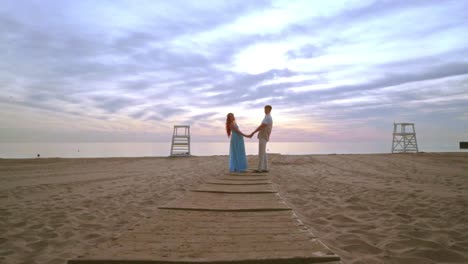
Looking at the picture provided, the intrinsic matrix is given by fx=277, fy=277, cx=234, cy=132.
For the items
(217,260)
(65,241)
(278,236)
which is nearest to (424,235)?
(278,236)

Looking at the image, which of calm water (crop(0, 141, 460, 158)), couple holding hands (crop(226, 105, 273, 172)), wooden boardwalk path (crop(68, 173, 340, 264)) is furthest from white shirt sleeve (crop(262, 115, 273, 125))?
calm water (crop(0, 141, 460, 158))

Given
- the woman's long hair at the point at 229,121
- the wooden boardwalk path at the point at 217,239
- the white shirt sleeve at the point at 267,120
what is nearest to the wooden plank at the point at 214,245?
the wooden boardwalk path at the point at 217,239

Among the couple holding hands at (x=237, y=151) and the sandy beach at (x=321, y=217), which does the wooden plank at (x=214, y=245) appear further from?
the couple holding hands at (x=237, y=151)

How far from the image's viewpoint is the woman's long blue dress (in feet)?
27.0

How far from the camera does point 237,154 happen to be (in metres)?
8.27

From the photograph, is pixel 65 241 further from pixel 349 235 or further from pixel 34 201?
pixel 349 235

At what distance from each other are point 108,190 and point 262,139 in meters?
4.13

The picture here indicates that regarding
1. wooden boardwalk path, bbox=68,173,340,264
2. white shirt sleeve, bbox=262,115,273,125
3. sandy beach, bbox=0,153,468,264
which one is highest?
white shirt sleeve, bbox=262,115,273,125

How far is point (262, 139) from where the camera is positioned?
780 centimetres

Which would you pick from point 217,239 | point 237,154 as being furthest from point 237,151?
point 217,239

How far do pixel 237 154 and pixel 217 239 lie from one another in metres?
5.91

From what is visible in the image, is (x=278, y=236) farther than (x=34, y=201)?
No

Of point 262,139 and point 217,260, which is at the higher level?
point 262,139

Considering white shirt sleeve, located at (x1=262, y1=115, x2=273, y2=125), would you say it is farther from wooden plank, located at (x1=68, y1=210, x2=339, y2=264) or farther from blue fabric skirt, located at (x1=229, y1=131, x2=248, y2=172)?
wooden plank, located at (x1=68, y1=210, x2=339, y2=264)
